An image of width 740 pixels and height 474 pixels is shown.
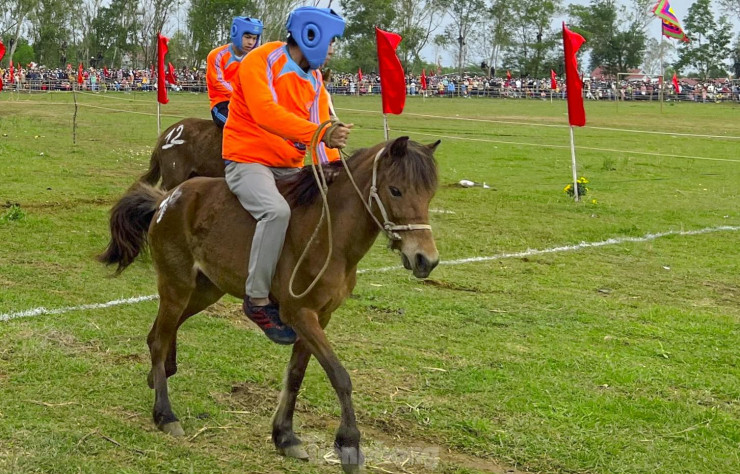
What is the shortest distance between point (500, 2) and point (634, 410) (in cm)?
8921

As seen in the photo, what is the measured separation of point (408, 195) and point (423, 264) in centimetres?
39

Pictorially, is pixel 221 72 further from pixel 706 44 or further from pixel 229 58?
pixel 706 44

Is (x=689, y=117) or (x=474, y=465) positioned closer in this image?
(x=474, y=465)

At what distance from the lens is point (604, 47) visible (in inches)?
3487

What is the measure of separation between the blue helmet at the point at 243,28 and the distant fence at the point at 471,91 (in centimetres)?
4803

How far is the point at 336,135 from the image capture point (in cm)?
483

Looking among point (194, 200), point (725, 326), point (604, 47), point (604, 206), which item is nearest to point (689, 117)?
point (604, 206)

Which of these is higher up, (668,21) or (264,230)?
(668,21)

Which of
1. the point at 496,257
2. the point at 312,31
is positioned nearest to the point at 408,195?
the point at 312,31

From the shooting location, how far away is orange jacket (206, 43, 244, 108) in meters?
9.30

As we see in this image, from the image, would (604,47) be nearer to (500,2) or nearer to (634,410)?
(500,2)

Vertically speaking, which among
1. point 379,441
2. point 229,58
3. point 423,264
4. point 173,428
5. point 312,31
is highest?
point 229,58

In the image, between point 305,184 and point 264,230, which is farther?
point 305,184

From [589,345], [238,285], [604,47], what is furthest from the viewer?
[604,47]
